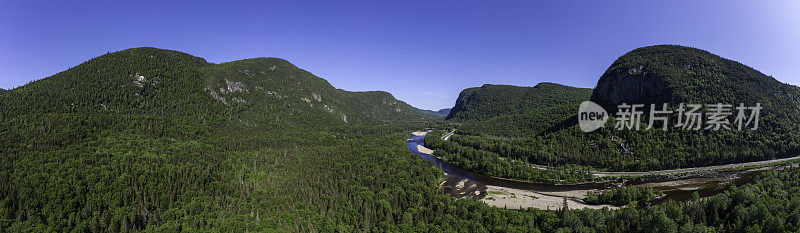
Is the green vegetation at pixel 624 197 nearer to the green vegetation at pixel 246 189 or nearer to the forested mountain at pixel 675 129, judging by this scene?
the green vegetation at pixel 246 189

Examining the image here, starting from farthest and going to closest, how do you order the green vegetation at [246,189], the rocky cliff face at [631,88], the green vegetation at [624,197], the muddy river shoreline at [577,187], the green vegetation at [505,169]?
the rocky cliff face at [631,88] < the green vegetation at [505,169] < the muddy river shoreline at [577,187] < the green vegetation at [624,197] < the green vegetation at [246,189]

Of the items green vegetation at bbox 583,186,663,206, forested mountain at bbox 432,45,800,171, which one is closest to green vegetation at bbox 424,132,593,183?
forested mountain at bbox 432,45,800,171

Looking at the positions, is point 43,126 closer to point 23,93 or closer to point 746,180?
point 23,93

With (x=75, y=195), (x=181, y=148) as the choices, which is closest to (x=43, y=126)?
(x=181, y=148)

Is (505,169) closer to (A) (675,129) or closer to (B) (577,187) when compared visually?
(B) (577,187)

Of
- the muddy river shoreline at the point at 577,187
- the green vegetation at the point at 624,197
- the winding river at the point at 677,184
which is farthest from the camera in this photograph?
Result: the muddy river shoreline at the point at 577,187

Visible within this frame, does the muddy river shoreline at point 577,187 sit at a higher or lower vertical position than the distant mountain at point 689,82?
lower

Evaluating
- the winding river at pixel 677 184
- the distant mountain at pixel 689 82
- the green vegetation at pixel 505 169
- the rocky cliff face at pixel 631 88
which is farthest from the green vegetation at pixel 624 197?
the distant mountain at pixel 689 82

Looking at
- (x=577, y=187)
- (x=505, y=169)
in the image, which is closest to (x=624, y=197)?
(x=577, y=187)

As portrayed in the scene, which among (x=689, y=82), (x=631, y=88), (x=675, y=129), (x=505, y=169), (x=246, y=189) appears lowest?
(x=246, y=189)
